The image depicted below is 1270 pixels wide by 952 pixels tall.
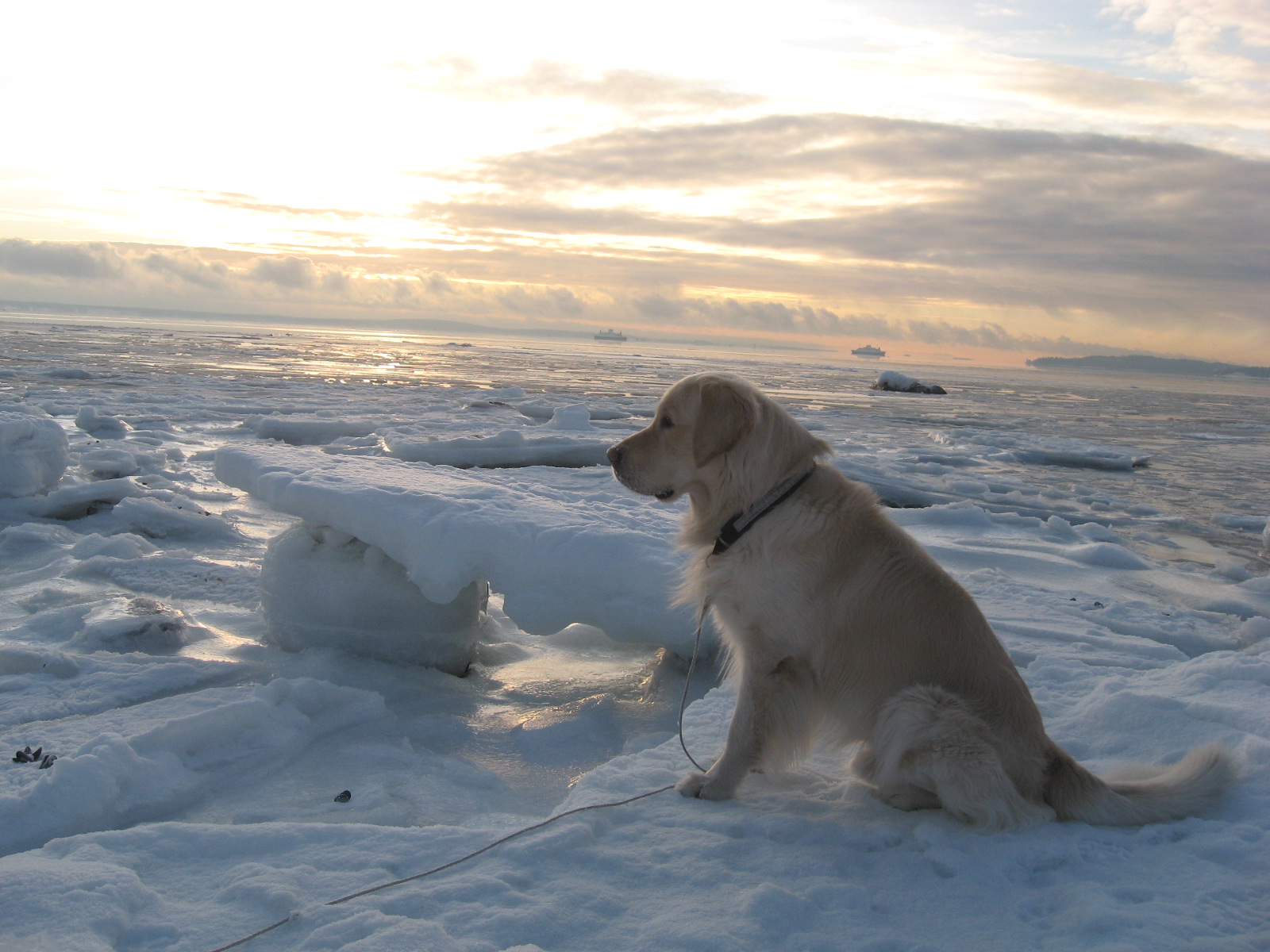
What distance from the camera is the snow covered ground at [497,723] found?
1896mm

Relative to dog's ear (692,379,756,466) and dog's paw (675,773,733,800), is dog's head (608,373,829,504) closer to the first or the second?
dog's ear (692,379,756,466)

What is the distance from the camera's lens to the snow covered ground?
190 centimetres

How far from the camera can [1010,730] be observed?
2.32 metres

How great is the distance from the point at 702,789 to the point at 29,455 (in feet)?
22.9

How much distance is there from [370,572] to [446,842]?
2.22 meters

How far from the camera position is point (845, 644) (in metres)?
2.49

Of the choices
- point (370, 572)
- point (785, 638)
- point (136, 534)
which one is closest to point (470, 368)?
point (136, 534)

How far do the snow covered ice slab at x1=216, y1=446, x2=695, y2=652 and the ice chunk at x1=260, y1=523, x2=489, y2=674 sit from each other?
0.20 m

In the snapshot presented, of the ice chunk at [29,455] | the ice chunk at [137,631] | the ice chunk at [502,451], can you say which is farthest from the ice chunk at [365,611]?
the ice chunk at [502,451]

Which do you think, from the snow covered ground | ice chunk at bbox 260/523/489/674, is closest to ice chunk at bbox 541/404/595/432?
the snow covered ground

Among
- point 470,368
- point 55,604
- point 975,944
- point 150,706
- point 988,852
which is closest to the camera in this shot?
point 975,944

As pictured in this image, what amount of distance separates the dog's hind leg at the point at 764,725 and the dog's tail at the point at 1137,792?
0.73 metres

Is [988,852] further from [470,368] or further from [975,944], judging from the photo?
[470,368]

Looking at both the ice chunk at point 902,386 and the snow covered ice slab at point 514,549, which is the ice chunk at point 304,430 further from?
the ice chunk at point 902,386
